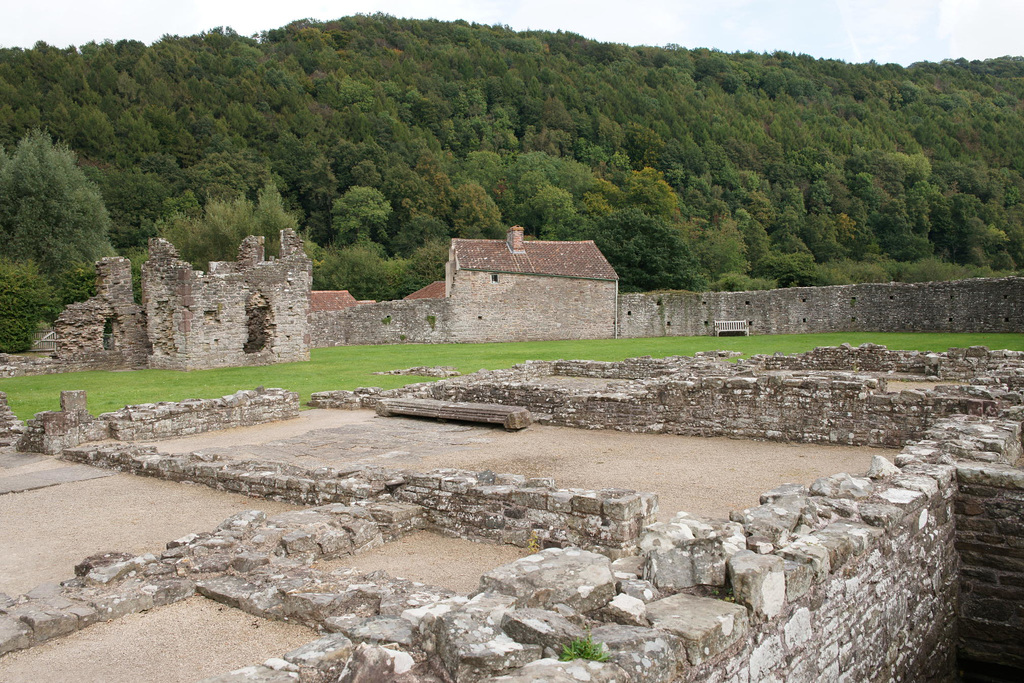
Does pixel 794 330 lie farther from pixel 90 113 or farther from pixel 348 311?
pixel 90 113

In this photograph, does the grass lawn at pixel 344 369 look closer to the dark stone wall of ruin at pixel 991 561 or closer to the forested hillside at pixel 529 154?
the dark stone wall of ruin at pixel 991 561

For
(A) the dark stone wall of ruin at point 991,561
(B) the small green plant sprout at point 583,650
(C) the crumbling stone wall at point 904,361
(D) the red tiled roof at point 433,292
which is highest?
(D) the red tiled roof at point 433,292

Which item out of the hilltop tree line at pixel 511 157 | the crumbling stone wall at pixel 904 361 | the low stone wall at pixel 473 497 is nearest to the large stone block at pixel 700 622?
the low stone wall at pixel 473 497

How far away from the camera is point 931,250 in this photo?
68500 millimetres

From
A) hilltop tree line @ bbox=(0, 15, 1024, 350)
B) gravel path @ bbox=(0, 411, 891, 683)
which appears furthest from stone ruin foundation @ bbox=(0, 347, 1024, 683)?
hilltop tree line @ bbox=(0, 15, 1024, 350)

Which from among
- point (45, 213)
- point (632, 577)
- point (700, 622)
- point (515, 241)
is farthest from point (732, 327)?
point (45, 213)

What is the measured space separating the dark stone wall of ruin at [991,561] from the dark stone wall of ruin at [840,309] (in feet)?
86.1

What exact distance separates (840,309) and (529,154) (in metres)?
56.8

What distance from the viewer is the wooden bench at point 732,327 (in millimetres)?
34984

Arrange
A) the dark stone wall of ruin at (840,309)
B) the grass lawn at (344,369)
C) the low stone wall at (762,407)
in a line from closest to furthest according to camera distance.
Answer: the low stone wall at (762,407)
the grass lawn at (344,369)
the dark stone wall of ruin at (840,309)

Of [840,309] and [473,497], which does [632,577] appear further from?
[840,309]

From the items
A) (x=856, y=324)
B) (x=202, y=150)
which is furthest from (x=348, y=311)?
(x=202, y=150)

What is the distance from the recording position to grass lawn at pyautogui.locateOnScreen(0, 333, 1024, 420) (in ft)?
53.7

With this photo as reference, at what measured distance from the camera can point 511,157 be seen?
283ft
